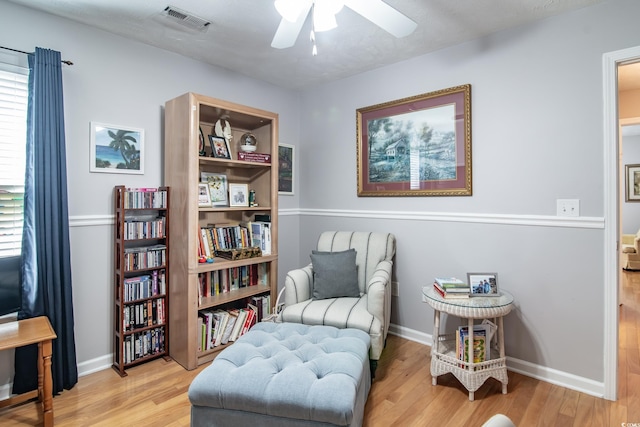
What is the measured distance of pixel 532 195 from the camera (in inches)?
A: 91.0

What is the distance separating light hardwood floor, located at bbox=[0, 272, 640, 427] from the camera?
6.12 feet

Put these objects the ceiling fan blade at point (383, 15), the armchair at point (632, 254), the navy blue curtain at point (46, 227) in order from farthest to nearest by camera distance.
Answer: the armchair at point (632, 254) → the navy blue curtain at point (46, 227) → the ceiling fan blade at point (383, 15)

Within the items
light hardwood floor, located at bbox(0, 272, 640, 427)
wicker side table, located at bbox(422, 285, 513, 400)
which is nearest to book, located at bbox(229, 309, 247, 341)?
light hardwood floor, located at bbox(0, 272, 640, 427)

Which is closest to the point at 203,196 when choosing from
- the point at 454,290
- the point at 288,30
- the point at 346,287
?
the point at 346,287

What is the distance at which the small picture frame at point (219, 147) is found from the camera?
8.93 ft

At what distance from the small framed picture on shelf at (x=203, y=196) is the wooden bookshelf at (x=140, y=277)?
0.77ft

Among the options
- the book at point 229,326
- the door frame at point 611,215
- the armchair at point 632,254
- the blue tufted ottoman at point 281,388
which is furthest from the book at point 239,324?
the armchair at point 632,254

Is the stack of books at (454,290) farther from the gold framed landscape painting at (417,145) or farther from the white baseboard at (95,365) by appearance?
the white baseboard at (95,365)

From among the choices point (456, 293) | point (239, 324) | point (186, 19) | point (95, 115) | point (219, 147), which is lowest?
point (239, 324)

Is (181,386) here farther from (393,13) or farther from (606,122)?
(606,122)

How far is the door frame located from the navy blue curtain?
129 inches

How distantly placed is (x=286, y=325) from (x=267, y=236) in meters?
1.00

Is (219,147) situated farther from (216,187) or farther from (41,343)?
(41,343)

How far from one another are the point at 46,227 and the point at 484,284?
273cm
